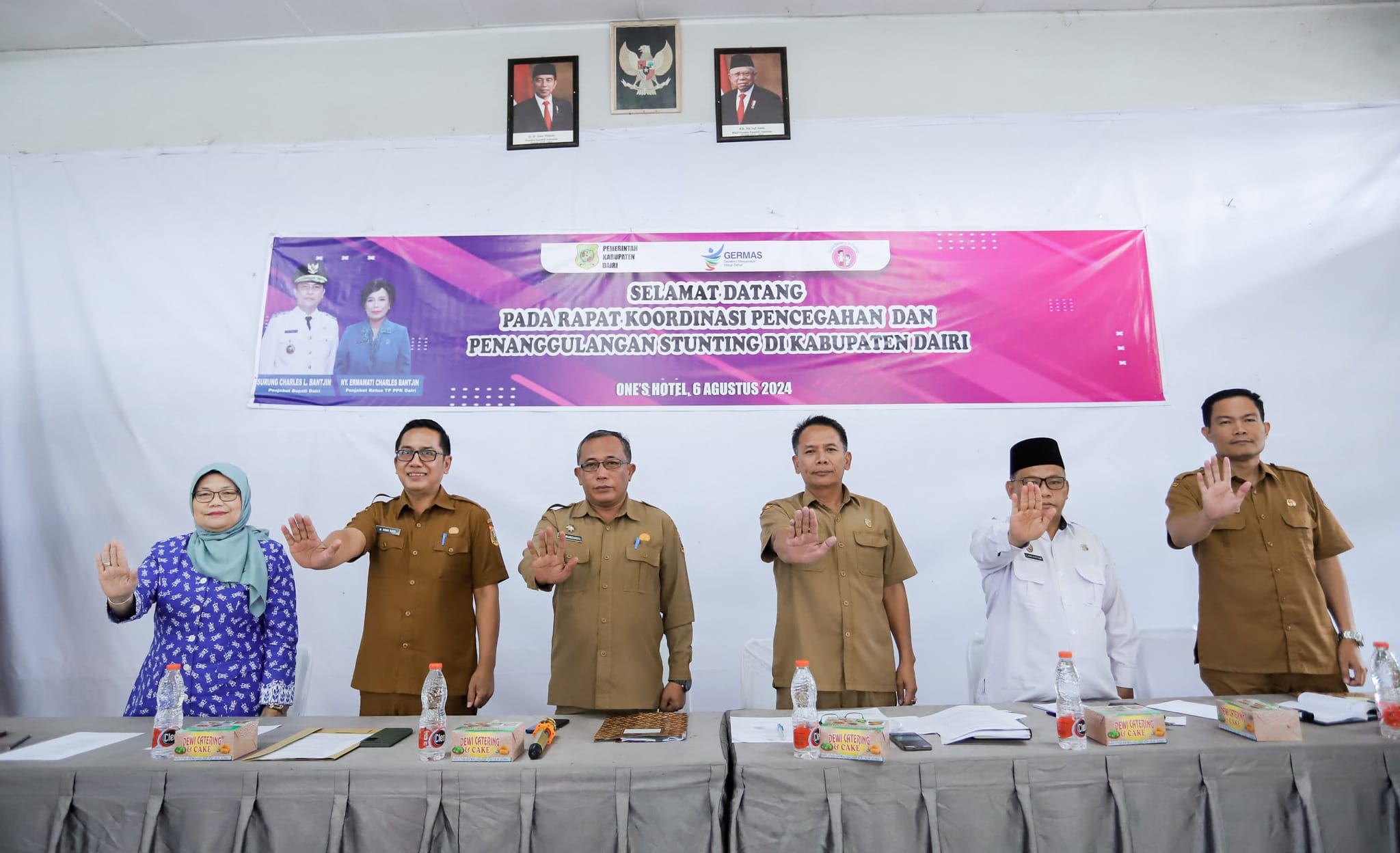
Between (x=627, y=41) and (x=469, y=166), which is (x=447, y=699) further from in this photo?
(x=627, y=41)

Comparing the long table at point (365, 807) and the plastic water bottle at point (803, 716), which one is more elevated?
the plastic water bottle at point (803, 716)

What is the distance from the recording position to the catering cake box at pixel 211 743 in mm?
1724

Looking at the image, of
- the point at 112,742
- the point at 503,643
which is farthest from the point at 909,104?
the point at 112,742

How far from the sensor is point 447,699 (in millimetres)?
2652

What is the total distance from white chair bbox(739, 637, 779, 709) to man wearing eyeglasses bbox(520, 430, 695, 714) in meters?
0.43

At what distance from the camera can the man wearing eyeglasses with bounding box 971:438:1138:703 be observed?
2471 millimetres

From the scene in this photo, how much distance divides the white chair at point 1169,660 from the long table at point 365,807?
2.49 meters

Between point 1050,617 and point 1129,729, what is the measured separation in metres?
0.80

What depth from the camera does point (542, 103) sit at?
12.5 feet

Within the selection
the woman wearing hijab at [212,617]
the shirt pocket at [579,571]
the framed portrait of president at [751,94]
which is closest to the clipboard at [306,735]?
the woman wearing hijab at [212,617]

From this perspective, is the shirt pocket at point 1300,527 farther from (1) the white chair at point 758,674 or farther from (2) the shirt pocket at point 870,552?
(1) the white chair at point 758,674

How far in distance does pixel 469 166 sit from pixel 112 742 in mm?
2821

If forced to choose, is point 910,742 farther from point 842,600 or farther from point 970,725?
point 842,600

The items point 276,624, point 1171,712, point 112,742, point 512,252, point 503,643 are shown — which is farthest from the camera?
point 512,252
